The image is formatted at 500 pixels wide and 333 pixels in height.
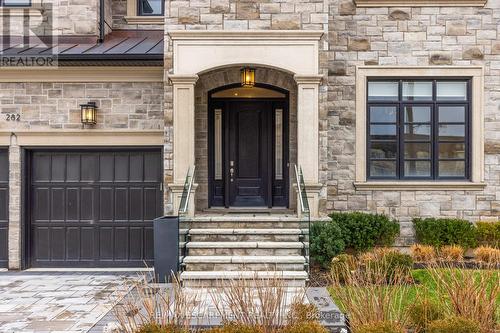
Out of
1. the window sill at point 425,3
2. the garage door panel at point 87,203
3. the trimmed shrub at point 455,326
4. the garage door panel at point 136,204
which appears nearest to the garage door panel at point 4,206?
the garage door panel at point 87,203

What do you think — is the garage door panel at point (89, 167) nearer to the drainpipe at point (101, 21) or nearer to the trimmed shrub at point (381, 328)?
the drainpipe at point (101, 21)

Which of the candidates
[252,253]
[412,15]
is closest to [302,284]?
[252,253]

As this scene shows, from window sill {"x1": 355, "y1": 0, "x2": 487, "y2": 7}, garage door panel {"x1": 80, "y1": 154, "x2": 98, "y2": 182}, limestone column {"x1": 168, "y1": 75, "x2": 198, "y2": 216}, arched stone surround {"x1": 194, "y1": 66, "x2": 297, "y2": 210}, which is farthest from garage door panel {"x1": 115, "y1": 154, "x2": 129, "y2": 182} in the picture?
window sill {"x1": 355, "y1": 0, "x2": 487, "y2": 7}

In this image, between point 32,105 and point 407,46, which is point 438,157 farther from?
point 32,105

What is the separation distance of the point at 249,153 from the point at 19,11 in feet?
20.5

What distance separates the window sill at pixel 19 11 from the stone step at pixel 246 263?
6.93 meters

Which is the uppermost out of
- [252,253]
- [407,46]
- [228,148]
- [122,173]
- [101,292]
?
[407,46]

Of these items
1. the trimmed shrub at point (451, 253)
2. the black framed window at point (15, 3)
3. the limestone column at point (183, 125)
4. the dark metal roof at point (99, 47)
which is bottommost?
the trimmed shrub at point (451, 253)

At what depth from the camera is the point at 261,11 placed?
7.54 meters

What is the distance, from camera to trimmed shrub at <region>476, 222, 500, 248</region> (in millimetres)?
7938

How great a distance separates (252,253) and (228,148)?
9.58 ft

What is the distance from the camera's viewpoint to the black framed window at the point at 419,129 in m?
8.47

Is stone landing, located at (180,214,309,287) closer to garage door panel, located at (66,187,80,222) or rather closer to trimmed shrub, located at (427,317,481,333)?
trimmed shrub, located at (427,317,481,333)

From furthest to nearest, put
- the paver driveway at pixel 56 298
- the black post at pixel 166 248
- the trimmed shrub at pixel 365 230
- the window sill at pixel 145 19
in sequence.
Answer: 1. the window sill at pixel 145 19
2. the trimmed shrub at pixel 365 230
3. the black post at pixel 166 248
4. the paver driveway at pixel 56 298
